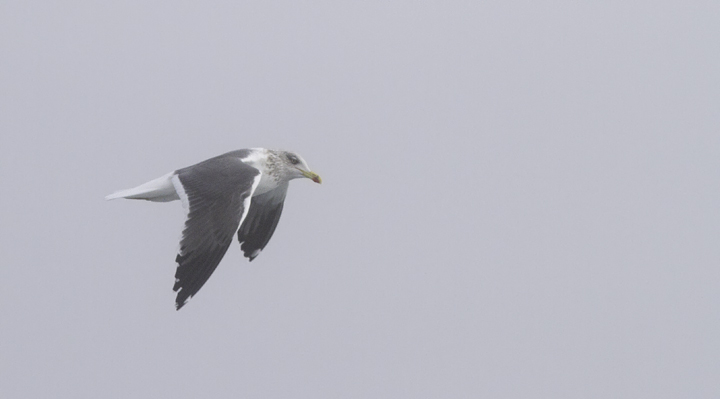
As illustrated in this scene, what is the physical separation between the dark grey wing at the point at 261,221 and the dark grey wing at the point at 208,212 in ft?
6.34

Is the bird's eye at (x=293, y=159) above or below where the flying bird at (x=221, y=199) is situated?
above

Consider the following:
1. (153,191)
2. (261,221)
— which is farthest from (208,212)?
(261,221)

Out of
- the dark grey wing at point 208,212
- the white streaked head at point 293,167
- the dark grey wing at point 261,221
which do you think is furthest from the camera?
the dark grey wing at point 261,221

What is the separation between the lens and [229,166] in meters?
13.6

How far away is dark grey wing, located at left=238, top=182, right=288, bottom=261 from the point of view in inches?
620

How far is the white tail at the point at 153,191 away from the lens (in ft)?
45.7

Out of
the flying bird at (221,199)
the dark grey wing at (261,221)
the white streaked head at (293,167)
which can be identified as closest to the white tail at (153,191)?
the flying bird at (221,199)

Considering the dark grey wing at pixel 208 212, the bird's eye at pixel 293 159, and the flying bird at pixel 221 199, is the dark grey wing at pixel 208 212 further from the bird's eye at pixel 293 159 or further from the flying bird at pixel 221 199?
the bird's eye at pixel 293 159

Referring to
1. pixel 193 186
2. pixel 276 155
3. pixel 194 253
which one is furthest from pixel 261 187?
pixel 194 253

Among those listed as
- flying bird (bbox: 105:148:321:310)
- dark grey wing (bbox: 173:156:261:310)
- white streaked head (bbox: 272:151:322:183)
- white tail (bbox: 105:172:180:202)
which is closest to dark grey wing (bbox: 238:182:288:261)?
flying bird (bbox: 105:148:321:310)

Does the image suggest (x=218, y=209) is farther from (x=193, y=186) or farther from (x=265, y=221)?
(x=265, y=221)

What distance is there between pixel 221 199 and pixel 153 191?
146 centimetres

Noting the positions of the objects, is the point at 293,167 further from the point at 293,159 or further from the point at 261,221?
the point at 261,221

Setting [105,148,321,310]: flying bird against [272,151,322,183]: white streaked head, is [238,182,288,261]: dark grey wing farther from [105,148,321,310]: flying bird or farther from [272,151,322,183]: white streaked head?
[272,151,322,183]: white streaked head
